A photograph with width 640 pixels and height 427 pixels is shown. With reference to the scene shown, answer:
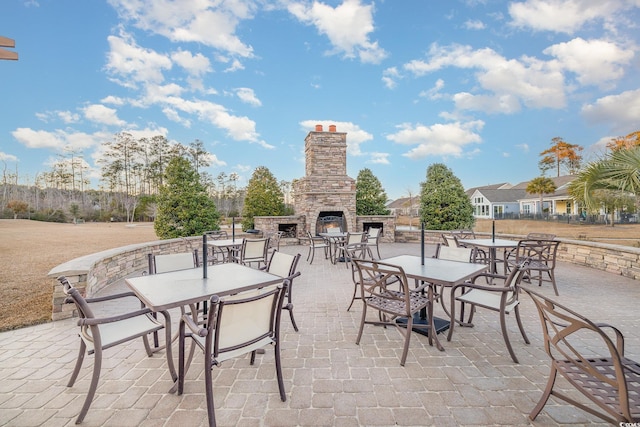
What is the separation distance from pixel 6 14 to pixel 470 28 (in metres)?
11.4

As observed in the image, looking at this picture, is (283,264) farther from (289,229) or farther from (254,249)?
(289,229)

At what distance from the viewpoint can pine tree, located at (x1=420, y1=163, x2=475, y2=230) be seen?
10008 millimetres

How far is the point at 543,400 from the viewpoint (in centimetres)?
164

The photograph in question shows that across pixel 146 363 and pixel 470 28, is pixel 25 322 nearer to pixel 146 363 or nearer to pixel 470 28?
pixel 146 363

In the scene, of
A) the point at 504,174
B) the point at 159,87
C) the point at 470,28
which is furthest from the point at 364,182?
the point at 504,174

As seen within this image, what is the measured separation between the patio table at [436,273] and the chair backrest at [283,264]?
1.16 m

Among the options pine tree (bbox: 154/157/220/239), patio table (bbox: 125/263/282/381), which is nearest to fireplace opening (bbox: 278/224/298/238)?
pine tree (bbox: 154/157/220/239)

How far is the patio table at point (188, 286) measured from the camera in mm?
1905

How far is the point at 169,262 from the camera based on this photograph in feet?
10.3

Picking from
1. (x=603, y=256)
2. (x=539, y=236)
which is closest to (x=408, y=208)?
(x=603, y=256)

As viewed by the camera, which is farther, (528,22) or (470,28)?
(470,28)

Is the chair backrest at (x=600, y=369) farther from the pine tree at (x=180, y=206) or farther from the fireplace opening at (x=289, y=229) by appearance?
the fireplace opening at (x=289, y=229)

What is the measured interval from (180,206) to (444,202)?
9101 millimetres

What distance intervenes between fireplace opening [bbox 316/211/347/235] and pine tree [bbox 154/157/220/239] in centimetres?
392
